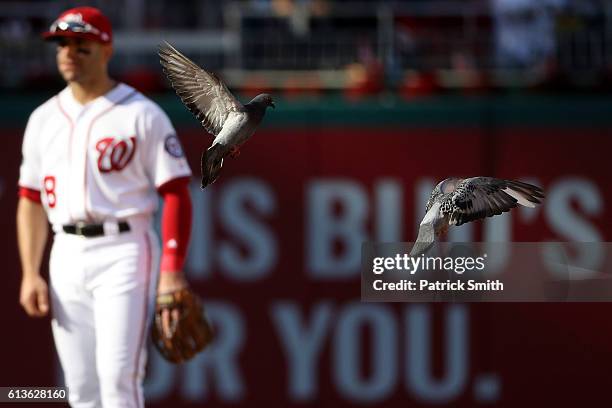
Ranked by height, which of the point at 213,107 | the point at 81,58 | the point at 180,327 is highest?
the point at 81,58

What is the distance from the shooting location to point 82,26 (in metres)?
3.02

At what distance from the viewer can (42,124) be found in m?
3.94

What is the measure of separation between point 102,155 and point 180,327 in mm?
669

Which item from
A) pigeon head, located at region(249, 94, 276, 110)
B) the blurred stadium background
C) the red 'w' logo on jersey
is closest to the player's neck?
the red 'w' logo on jersey

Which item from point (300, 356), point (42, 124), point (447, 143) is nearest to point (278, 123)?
point (447, 143)

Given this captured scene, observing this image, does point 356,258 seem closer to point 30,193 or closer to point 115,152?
point 30,193

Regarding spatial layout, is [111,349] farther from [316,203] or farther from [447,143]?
[447,143]

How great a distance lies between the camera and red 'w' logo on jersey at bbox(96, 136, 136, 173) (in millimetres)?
3639

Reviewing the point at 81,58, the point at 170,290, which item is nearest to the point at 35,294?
the point at 170,290

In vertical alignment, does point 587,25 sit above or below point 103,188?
above

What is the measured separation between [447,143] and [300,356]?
153 centimetres

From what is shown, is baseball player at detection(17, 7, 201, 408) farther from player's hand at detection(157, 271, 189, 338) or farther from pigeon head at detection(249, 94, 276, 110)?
pigeon head at detection(249, 94, 276, 110)

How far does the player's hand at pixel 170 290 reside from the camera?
3550 millimetres

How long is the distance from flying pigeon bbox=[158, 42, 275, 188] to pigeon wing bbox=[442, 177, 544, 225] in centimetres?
23
